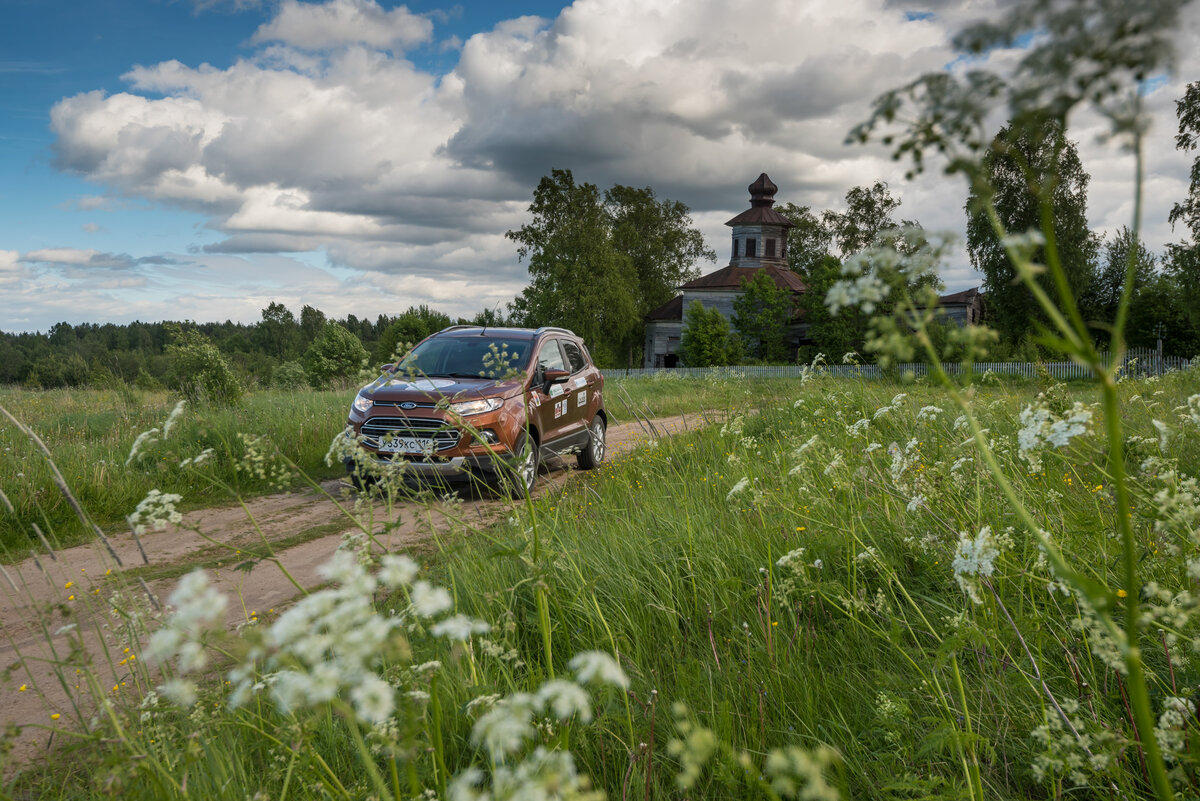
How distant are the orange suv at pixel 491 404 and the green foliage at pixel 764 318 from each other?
41046mm

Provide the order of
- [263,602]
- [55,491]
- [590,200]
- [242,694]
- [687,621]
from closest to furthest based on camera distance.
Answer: [242,694] → [687,621] → [263,602] → [55,491] → [590,200]

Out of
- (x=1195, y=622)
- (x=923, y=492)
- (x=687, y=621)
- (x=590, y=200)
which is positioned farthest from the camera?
(x=590, y=200)

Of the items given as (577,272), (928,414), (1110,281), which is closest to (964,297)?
(1110,281)

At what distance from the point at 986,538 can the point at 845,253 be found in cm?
5874

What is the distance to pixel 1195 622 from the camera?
2615 millimetres

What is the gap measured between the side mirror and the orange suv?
0.04ft

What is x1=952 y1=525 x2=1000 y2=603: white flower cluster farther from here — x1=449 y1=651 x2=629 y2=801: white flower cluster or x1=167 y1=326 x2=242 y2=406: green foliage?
x1=167 y1=326 x2=242 y2=406: green foliage

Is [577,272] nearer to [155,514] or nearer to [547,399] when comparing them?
[547,399]

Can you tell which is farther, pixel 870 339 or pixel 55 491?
pixel 55 491

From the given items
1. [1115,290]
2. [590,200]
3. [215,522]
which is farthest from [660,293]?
[215,522]

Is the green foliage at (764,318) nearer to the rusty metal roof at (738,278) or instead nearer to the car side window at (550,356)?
the rusty metal roof at (738,278)

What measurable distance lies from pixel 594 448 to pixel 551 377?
2.55 metres

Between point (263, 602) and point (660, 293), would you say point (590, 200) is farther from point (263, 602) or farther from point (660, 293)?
point (263, 602)

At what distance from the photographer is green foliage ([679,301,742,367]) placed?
5016 cm
